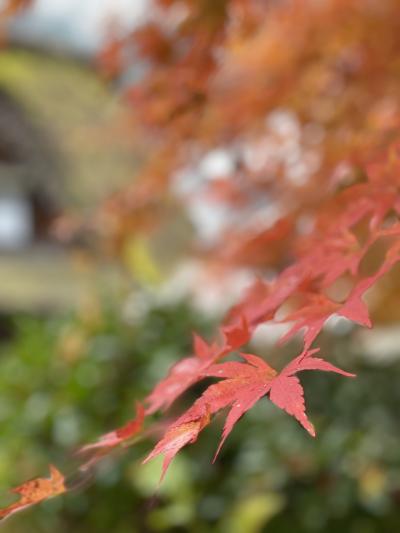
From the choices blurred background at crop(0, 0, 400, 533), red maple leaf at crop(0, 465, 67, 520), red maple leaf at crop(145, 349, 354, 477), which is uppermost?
red maple leaf at crop(145, 349, 354, 477)

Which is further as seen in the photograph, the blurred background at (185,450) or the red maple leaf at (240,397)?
the blurred background at (185,450)

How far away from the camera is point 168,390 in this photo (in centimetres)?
90

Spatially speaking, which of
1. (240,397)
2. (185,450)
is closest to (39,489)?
(240,397)

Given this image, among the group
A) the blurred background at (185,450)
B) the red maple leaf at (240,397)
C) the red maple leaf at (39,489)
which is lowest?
the blurred background at (185,450)

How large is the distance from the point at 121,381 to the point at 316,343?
2.36 feet

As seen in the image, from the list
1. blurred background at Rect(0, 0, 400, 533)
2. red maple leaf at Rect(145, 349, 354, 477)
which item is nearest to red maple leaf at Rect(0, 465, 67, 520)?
red maple leaf at Rect(145, 349, 354, 477)

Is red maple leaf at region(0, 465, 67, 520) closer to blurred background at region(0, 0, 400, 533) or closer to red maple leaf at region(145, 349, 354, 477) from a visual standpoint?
red maple leaf at region(145, 349, 354, 477)

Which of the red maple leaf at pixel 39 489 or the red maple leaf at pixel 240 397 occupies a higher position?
the red maple leaf at pixel 240 397

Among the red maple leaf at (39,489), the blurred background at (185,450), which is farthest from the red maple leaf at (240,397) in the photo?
the blurred background at (185,450)

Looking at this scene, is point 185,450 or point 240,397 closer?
point 240,397

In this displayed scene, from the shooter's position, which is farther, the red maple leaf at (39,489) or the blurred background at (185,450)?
the blurred background at (185,450)

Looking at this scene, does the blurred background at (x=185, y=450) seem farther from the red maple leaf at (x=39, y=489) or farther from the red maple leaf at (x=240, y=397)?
the red maple leaf at (x=240, y=397)

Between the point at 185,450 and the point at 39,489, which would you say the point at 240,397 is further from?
the point at 185,450

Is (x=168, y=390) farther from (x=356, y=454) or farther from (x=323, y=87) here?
(x=323, y=87)
